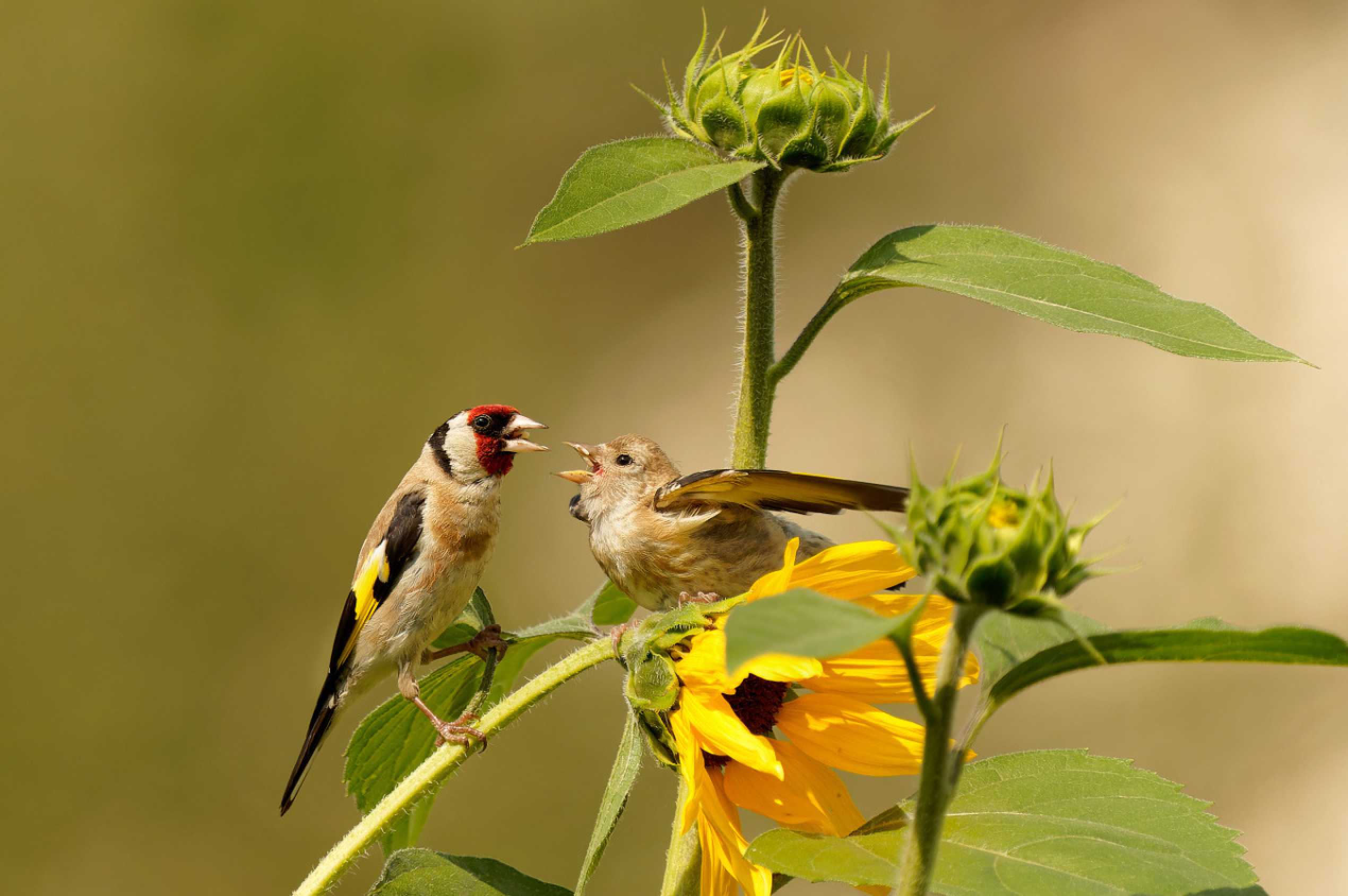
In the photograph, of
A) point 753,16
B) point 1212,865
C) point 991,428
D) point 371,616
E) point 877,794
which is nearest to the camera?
point 1212,865

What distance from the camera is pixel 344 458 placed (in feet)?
21.3

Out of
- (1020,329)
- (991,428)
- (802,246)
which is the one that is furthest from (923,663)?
(802,246)

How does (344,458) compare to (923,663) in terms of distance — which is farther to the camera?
(344,458)

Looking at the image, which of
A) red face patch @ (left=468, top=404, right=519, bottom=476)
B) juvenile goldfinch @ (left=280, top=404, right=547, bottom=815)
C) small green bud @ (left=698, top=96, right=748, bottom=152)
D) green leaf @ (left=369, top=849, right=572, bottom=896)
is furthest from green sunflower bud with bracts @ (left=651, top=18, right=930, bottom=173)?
red face patch @ (left=468, top=404, right=519, bottom=476)

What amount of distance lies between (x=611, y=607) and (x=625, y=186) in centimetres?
94

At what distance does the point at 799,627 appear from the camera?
2.26ft

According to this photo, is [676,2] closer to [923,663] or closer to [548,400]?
[548,400]

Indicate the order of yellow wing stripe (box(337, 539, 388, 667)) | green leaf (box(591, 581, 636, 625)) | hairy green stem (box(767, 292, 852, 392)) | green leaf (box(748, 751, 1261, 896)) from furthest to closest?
yellow wing stripe (box(337, 539, 388, 667)), green leaf (box(591, 581, 636, 625)), hairy green stem (box(767, 292, 852, 392)), green leaf (box(748, 751, 1261, 896))

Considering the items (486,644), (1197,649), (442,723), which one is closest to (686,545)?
(486,644)

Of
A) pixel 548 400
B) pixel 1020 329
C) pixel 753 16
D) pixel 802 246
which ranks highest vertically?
pixel 753 16

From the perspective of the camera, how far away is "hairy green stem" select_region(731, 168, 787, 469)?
145 centimetres

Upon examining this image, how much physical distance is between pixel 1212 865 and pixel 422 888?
2.44ft

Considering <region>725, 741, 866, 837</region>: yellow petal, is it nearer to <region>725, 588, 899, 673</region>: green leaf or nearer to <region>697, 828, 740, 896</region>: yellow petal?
<region>697, 828, 740, 896</region>: yellow petal

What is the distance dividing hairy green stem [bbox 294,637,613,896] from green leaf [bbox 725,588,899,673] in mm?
532
